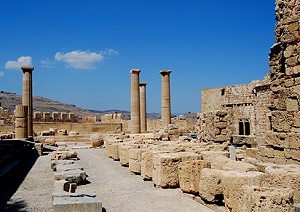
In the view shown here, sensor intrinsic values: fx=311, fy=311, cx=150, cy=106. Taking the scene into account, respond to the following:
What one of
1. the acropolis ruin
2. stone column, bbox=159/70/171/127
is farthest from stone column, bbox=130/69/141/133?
the acropolis ruin

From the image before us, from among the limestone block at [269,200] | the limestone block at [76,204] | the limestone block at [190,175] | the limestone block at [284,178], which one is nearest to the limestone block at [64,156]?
the limestone block at [190,175]

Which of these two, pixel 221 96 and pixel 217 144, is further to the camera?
pixel 221 96

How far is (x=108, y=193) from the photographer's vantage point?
7.52 metres

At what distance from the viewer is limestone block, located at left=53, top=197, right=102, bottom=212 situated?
5176 mm

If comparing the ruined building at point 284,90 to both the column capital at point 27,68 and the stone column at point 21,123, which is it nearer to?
the stone column at point 21,123

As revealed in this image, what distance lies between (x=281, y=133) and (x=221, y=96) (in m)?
21.4

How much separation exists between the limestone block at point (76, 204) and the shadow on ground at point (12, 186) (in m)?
1.42

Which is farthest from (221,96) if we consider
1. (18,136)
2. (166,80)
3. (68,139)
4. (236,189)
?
(236,189)

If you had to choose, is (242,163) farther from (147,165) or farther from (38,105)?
(38,105)

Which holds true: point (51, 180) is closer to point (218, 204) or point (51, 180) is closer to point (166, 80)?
point (218, 204)

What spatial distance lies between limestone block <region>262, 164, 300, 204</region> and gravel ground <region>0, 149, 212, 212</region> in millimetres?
1335

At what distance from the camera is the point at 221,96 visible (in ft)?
92.6

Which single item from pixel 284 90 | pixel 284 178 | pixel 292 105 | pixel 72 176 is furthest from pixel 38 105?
pixel 284 178

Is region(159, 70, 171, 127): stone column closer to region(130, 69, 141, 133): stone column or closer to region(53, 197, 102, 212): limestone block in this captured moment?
region(130, 69, 141, 133): stone column
